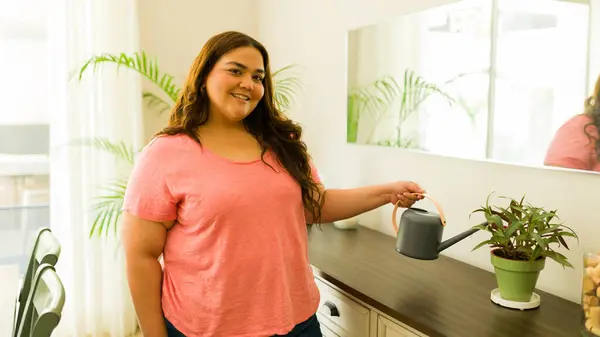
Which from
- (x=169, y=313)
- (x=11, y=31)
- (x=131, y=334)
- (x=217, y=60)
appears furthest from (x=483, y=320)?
(x=11, y=31)

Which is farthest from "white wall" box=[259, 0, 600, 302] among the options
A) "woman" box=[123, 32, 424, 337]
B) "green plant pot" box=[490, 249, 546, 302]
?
"woman" box=[123, 32, 424, 337]

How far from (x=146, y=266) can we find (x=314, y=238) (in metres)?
0.94

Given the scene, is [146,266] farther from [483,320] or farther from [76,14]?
[76,14]

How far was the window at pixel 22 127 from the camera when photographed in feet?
9.17

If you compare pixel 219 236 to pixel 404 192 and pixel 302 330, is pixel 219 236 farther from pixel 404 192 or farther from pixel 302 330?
pixel 404 192

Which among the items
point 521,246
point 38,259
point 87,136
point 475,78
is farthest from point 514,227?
point 87,136

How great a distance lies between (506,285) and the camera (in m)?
1.53

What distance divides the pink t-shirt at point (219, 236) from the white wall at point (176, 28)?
1.68 m

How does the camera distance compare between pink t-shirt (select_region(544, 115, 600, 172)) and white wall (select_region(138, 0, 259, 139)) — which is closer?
pink t-shirt (select_region(544, 115, 600, 172))

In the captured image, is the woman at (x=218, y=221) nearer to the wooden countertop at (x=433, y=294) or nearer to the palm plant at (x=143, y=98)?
the wooden countertop at (x=433, y=294)

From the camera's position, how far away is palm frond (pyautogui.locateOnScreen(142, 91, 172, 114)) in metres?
3.04

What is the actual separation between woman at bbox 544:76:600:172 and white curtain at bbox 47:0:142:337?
6.69ft

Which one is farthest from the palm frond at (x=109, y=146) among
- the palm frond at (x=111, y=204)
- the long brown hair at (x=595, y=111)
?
the long brown hair at (x=595, y=111)

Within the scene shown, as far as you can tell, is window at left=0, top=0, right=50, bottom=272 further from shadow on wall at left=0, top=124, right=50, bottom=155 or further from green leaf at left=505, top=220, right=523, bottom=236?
green leaf at left=505, top=220, right=523, bottom=236
